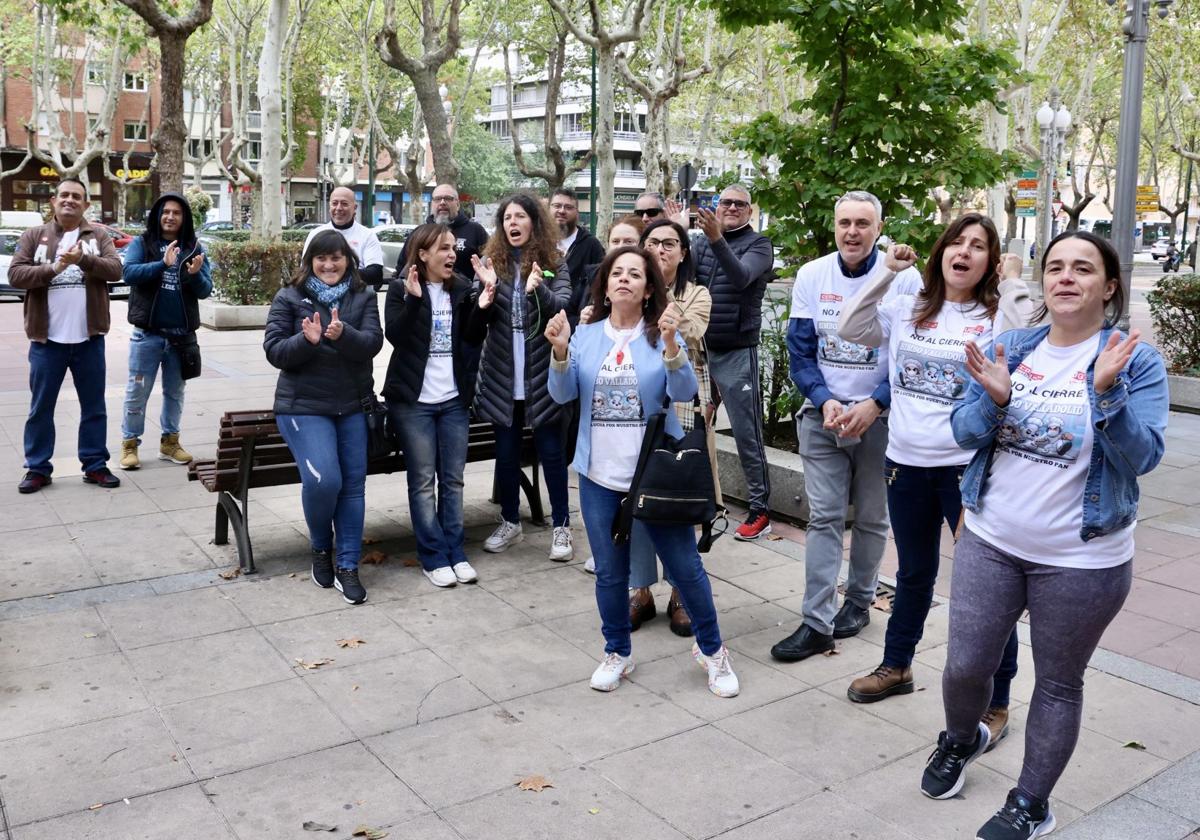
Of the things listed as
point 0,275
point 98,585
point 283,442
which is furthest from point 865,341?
point 0,275

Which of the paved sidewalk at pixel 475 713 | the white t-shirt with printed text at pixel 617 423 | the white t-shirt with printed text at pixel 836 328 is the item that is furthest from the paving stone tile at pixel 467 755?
the white t-shirt with printed text at pixel 836 328

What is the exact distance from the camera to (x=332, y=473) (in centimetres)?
572

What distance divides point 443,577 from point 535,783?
7.25 ft

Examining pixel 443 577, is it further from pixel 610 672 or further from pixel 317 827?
pixel 317 827

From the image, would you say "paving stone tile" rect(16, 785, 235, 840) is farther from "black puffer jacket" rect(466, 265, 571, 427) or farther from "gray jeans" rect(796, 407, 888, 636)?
"black puffer jacket" rect(466, 265, 571, 427)

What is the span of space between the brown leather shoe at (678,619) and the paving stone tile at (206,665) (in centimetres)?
172

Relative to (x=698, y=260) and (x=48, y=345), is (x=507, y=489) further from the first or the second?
(x=48, y=345)

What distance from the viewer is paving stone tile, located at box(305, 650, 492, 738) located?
4.40m

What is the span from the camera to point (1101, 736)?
431 centimetres

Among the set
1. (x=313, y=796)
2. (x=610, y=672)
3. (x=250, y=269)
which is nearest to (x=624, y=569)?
(x=610, y=672)

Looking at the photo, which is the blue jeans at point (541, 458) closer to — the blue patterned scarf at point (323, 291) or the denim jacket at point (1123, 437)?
the blue patterned scarf at point (323, 291)

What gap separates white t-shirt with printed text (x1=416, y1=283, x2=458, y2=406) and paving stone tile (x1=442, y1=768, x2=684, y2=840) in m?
2.61

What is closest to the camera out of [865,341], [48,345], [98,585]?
[865,341]

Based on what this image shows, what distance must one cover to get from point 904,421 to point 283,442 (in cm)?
346
